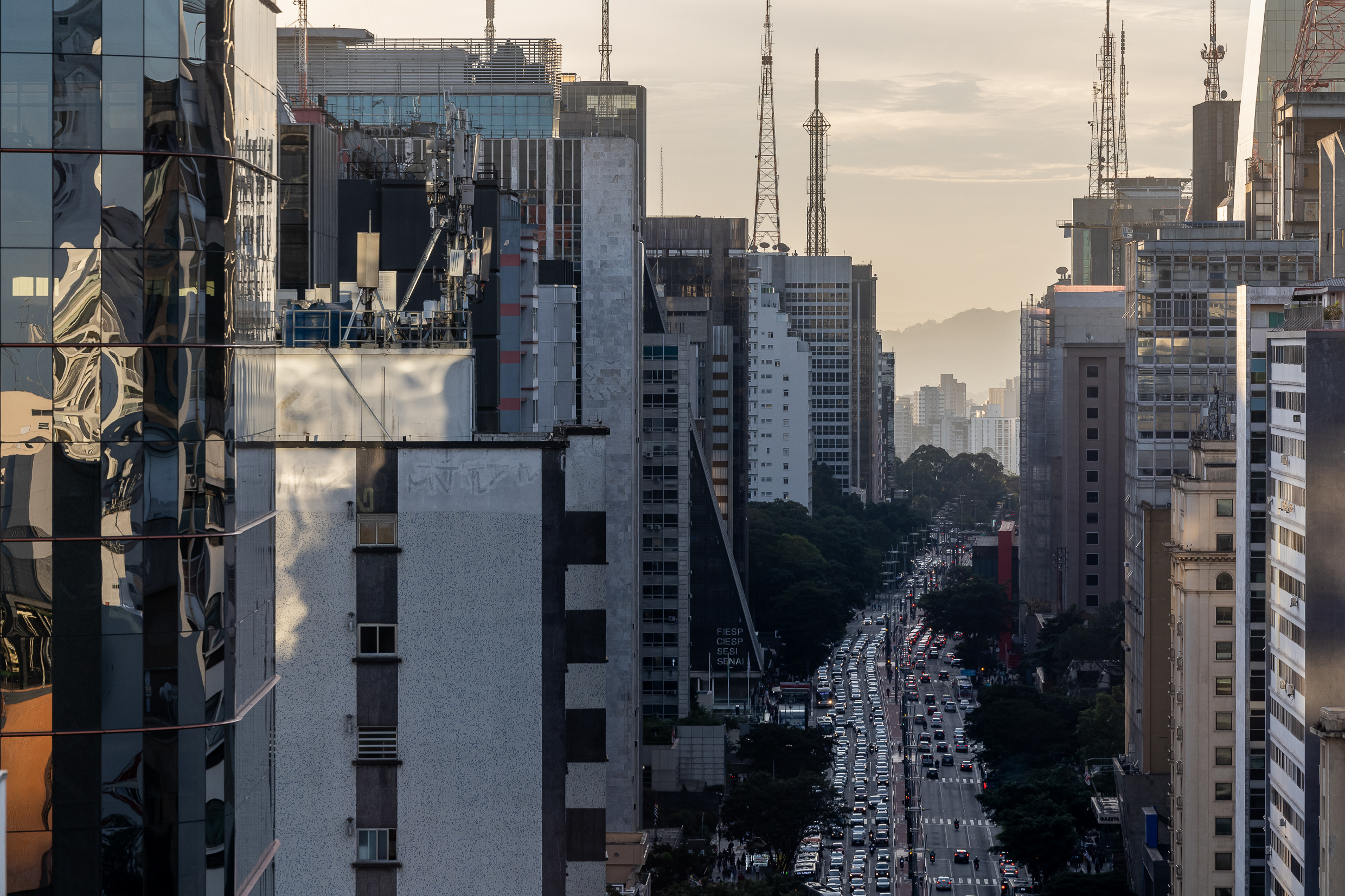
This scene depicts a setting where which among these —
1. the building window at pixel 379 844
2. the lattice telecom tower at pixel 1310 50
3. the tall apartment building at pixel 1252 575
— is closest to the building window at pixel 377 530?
the building window at pixel 379 844

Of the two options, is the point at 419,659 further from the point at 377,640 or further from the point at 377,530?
the point at 377,530

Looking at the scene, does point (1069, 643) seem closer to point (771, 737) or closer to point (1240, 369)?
point (771, 737)

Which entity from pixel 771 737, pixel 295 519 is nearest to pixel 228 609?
pixel 295 519

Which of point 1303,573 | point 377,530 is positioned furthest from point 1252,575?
point 377,530

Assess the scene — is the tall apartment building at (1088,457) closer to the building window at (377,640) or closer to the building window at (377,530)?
the building window at (377,640)

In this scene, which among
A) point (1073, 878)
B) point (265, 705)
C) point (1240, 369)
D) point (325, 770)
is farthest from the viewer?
point (1073, 878)

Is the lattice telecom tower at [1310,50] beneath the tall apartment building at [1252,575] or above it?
above

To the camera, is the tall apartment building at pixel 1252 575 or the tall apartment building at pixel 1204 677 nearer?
the tall apartment building at pixel 1252 575
